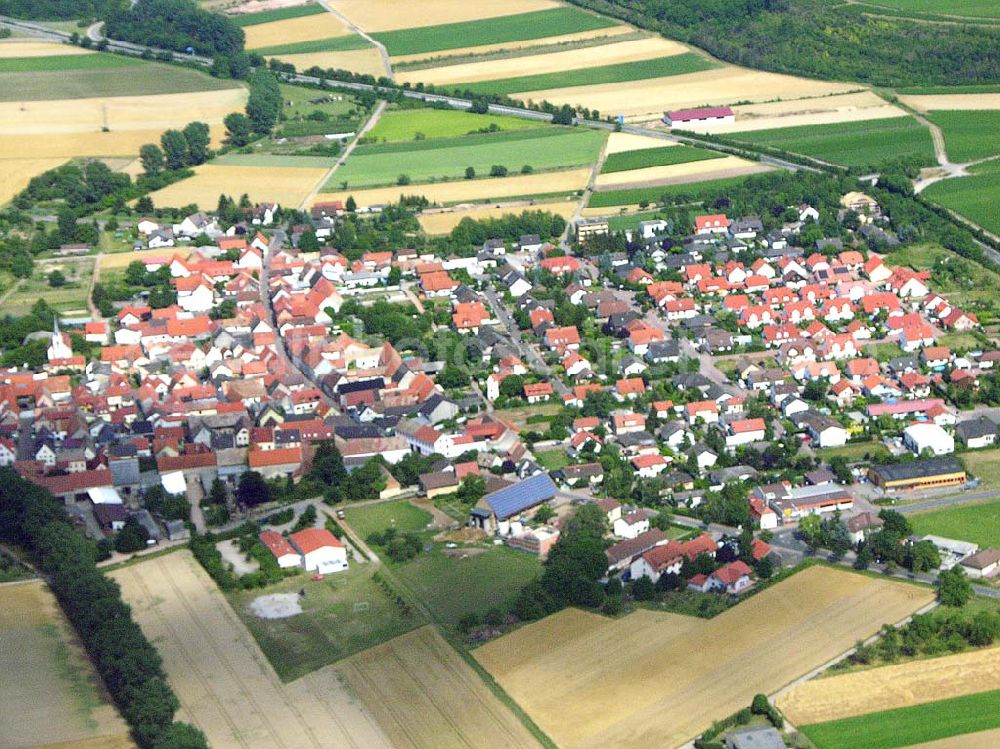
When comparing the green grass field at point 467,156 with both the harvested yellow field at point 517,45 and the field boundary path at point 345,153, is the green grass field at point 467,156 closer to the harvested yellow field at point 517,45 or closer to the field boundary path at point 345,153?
the field boundary path at point 345,153

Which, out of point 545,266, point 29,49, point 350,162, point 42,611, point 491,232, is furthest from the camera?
point 29,49

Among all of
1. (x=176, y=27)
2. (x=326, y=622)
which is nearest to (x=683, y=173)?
(x=176, y=27)

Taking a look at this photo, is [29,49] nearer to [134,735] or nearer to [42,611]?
[42,611]

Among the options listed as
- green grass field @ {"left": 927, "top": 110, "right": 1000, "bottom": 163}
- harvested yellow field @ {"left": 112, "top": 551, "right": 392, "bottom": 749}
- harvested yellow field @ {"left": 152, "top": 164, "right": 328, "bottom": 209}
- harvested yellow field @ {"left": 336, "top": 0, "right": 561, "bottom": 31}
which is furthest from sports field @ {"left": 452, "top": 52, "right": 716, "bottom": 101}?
harvested yellow field @ {"left": 112, "top": 551, "right": 392, "bottom": 749}

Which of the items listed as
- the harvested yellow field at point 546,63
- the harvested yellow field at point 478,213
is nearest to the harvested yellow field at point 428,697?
the harvested yellow field at point 478,213

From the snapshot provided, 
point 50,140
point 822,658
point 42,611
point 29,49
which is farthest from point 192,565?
point 29,49
